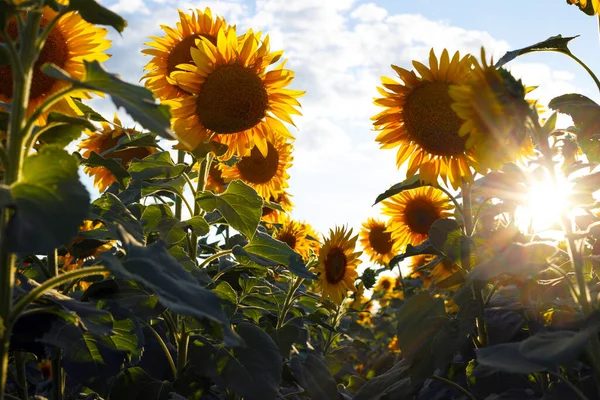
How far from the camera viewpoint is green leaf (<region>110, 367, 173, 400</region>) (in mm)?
2229

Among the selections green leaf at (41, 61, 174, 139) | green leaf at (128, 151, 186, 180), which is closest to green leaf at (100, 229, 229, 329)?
green leaf at (41, 61, 174, 139)

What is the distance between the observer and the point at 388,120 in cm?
303

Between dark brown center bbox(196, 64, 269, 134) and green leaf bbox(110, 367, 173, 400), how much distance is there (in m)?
1.11

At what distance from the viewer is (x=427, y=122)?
287cm

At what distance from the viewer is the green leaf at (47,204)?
45.5 inches

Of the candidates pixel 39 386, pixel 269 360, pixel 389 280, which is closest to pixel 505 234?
pixel 269 360

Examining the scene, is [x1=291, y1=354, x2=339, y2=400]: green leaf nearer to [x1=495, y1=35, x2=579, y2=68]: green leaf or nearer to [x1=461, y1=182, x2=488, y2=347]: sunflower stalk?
[x1=461, y1=182, x2=488, y2=347]: sunflower stalk

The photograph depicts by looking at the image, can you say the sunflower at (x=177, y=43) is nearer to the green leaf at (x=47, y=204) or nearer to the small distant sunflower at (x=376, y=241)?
the green leaf at (x=47, y=204)

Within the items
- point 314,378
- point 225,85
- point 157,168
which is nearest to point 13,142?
point 157,168

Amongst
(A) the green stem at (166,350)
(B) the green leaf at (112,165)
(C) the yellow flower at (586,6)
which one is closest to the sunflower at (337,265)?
(A) the green stem at (166,350)

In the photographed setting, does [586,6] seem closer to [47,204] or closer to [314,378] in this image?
[314,378]

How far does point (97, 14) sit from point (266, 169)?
264cm

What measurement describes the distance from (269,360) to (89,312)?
766mm

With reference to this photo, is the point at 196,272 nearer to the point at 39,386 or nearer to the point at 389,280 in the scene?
the point at 39,386
